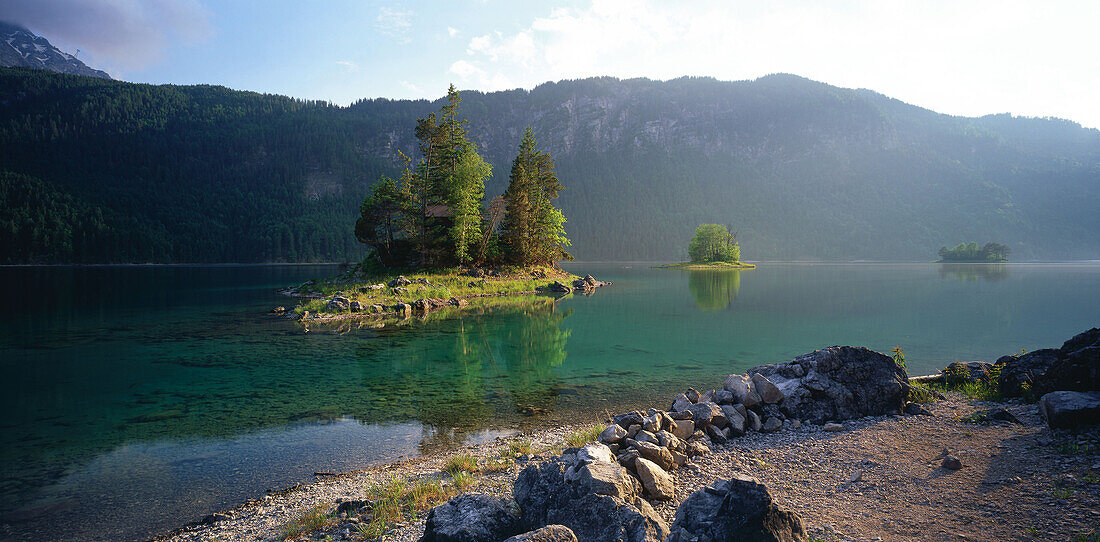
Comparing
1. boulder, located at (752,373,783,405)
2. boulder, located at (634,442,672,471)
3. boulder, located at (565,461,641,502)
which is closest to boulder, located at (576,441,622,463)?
boulder, located at (565,461,641,502)

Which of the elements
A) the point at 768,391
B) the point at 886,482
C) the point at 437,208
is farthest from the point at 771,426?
the point at 437,208

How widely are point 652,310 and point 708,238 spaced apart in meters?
98.8

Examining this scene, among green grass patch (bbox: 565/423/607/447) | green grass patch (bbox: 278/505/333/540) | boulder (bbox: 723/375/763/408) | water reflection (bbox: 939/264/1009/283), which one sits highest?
water reflection (bbox: 939/264/1009/283)

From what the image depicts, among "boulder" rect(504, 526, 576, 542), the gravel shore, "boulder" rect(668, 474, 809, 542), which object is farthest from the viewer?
the gravel shore

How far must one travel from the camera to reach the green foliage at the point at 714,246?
128 metres

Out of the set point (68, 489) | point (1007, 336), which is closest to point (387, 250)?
point (68, 489)

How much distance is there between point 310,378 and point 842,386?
59.4ft

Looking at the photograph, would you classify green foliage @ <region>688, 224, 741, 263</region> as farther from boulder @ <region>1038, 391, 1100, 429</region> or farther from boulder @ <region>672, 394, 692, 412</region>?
boulder @ <region>1038, 391, 1100, 429</region>

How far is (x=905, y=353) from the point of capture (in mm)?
20922

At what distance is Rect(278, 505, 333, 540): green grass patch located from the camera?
22.6 ft

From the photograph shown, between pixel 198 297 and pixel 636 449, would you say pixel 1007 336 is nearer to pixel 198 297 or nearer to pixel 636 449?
pixel 636 449

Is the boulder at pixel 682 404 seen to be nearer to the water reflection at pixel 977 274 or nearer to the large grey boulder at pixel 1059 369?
the large grey boulder at pixel 1059 369

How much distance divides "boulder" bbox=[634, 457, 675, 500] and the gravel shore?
16 centimetres

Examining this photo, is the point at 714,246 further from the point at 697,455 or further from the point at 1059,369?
the point at 697,455
